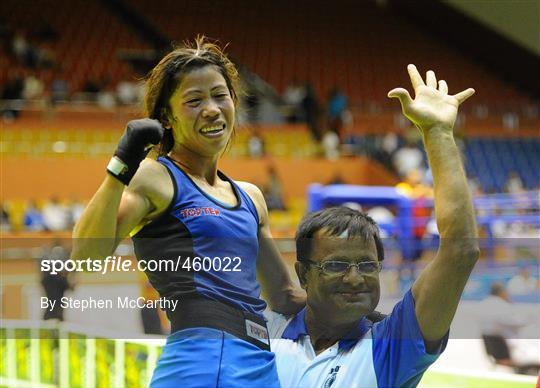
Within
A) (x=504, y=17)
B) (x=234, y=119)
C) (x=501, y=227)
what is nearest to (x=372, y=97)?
(x=504, y=17)

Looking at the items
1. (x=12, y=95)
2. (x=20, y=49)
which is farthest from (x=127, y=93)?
(x=20, y=49)

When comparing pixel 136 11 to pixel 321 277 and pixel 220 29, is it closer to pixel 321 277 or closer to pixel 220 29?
pixel 220 29

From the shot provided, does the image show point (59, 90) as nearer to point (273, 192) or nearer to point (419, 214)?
point (273, 192)

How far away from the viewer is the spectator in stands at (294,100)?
1714cm

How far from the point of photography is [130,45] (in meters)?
18.9

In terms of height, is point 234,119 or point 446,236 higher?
point 234,119

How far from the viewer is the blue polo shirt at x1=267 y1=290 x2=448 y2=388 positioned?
231 cm

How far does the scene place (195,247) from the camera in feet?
8.11

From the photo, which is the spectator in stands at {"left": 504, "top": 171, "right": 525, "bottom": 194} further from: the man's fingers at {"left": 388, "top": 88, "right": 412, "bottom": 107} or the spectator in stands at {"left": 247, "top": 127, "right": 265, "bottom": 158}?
the man's fingers at {"left": 388, "top": 88, "right": 412, "bottom": 107}

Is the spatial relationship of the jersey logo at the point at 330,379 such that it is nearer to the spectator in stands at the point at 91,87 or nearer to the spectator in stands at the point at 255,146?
the spectator in stands at the point at 255,146

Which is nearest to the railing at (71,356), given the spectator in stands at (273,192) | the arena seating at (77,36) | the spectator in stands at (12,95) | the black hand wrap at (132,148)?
the black hand wrap at (132,148)

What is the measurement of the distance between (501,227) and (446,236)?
8450mm

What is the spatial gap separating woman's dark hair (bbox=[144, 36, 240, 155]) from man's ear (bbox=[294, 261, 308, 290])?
18.2 inches

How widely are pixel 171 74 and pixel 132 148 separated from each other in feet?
1.25
